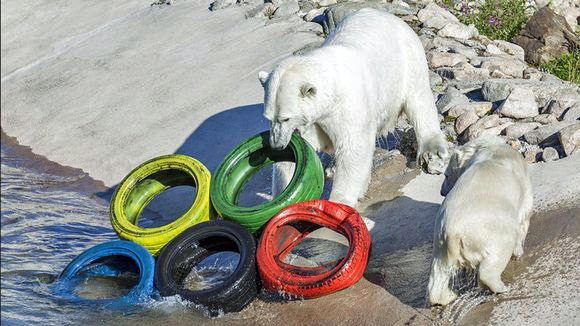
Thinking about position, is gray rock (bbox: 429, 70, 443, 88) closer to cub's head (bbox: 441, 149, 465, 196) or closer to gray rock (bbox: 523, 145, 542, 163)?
gray rock (bbox: 523, 145, 542, 163)

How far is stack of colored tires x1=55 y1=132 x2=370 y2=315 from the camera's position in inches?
238

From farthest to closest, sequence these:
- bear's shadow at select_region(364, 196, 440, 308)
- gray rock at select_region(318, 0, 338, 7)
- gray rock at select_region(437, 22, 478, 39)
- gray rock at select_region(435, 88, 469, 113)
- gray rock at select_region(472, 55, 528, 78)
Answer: gray rock at select_region(318, 0, 338, 7), gray rock at select_region(437, 22, 478, 39), gray rock at select_region(472, 55, 528, 78), gray rock at select_region(435, 88, 469, 113), bear's shadow at select_region(364, 196, 440, 308)

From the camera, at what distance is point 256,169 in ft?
24.4

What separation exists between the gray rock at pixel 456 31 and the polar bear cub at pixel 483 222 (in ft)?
18.5

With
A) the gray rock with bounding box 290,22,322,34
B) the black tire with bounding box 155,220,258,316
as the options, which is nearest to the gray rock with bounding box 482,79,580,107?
the gray rock with bounding box 290,22,322,34

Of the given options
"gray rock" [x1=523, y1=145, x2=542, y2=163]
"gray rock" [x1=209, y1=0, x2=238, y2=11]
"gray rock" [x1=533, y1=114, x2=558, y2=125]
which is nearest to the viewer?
"gray rock" [x1=523, y1=145, x2=542, y2=163]

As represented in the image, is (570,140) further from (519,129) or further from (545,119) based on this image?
(545,119)

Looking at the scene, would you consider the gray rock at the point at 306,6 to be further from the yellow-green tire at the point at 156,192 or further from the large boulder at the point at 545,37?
the yellow-green tire at the point at 156,192

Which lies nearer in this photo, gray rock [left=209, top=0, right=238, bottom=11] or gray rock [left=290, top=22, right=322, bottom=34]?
gray rock [left=290, top=22, right=322, bottom=34]

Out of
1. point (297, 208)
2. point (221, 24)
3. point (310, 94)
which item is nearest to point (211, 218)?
point (297, 208)

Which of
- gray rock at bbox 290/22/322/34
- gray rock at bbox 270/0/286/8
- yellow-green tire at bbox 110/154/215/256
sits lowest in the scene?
gray rock at bbox 290/22/322/34

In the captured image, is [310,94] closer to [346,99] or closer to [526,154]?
[346,99]

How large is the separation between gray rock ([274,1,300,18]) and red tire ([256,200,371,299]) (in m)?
6.04

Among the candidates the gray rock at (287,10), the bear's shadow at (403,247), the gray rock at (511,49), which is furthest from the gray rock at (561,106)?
the gray rock at (287,10)
